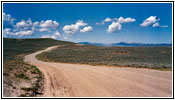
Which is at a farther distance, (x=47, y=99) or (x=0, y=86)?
(x=0, y=86)

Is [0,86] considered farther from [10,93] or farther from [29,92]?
[29,92]

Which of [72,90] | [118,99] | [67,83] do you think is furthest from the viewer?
[67,83]

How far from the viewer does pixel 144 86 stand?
12523mm

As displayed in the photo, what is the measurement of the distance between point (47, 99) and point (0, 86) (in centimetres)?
303

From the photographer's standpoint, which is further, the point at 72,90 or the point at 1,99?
the point at 72,90

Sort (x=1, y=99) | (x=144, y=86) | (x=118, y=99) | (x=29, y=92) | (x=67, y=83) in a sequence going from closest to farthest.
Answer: (x=1, y=99) → (x=118, y=99) → (x=29, y=92) → (x=144, y=86) → (x=67, y=83)

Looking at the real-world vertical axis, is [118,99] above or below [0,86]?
below

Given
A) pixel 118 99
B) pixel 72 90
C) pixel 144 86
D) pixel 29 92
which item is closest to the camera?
pixel 118 99

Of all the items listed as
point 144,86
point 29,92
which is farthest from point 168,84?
point 29,92

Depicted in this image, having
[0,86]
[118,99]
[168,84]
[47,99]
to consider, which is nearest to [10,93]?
[0,86]

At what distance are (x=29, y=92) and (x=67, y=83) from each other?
363 centimetres

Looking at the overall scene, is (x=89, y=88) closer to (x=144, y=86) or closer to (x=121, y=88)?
(x=121, y=88)

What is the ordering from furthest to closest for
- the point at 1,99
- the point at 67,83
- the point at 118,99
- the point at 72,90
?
the point at 67,83, the point at 72,90, the point at 118,99, the point at 1,99

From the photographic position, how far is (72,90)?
11367 millimetres
